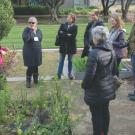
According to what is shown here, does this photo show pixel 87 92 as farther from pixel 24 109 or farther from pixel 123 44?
pixel 123 44

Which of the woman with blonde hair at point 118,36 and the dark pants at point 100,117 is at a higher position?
the woman with blonde hair at point 118,36

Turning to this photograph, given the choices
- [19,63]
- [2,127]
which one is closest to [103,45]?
[2,127]

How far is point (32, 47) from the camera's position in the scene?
10055mm

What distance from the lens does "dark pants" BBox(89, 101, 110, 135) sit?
646cm

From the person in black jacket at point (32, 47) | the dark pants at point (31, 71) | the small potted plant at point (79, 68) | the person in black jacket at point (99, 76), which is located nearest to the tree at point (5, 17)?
the person in black jacket at point (32, 47)

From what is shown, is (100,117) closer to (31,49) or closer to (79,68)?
(31,49)

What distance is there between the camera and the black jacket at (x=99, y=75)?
243 inches

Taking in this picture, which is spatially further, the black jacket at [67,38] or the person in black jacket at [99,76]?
the black jacket at [67,38]

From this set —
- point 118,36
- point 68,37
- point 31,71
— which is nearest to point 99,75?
point 118,36

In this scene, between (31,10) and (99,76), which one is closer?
(99,76)

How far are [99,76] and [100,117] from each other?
2.05 feet

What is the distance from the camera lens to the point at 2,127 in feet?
22.2

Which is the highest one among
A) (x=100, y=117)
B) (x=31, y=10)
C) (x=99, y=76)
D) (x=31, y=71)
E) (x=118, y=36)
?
(x=118, y=36)

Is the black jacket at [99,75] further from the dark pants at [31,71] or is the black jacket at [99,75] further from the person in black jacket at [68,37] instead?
the person in black jacket at [68,37]
